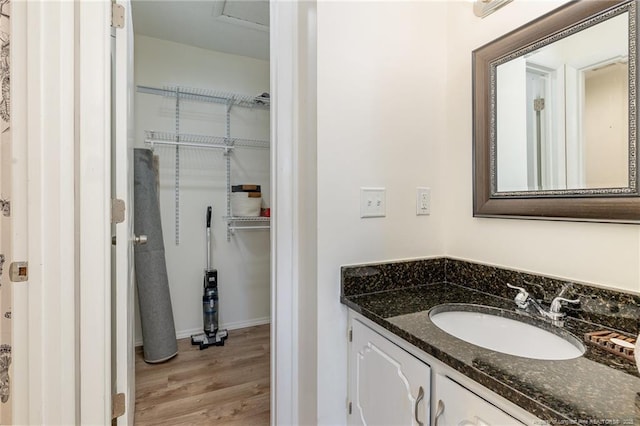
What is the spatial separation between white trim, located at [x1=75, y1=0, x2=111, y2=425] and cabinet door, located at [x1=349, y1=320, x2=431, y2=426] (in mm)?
904

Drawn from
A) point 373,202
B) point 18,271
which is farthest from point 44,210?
point 373,202

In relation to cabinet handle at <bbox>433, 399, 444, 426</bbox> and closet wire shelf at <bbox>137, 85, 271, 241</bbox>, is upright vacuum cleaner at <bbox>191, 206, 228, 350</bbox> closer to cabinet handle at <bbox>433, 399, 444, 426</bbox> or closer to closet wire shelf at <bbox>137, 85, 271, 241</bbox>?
closet wire shelf at <bbox>137, 85, 271, 241</bbox>

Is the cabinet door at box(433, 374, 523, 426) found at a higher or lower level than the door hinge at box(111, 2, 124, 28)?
lower

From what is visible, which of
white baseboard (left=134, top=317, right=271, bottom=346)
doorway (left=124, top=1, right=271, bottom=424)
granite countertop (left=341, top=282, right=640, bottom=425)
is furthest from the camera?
white baseboard (left=134, top=317, right=271, bottom=346)

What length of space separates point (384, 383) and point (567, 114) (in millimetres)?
1039

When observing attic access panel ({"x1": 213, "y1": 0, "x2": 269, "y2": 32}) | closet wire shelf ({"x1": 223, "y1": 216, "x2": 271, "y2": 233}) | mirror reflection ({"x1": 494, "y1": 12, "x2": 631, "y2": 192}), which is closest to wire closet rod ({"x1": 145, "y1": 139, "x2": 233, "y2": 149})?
closet wire shelf ({"x1": 223, "y1": 216, "x2": 271, "y2": 233})

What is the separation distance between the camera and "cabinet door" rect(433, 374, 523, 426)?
0.65m

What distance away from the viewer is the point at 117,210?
1.18m

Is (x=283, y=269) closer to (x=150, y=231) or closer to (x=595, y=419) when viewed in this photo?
(x=595, y=419)

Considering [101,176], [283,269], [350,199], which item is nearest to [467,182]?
[350,199]

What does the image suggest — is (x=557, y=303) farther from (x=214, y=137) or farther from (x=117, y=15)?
(x=214, y=137)

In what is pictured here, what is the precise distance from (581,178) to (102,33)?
1669 mm

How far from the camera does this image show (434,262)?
4.49ft

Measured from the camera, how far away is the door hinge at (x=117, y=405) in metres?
1.20
